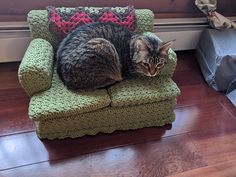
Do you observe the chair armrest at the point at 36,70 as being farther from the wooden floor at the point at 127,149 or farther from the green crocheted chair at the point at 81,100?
the wooden floor at the point at 127,149

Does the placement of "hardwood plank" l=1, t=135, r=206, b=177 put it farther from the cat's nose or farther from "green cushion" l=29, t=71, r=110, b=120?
the cat's nose

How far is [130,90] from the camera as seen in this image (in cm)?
143

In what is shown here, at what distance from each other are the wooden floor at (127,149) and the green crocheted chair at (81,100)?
0.24ft

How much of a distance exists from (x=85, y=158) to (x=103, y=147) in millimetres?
126

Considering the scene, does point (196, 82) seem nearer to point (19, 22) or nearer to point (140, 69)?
point (140, 69)

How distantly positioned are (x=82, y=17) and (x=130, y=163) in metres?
0.93

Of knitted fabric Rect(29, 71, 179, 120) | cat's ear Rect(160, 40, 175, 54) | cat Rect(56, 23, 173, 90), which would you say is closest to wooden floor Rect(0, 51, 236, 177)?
knitted fabric Rect(29, 71, 179, 120)

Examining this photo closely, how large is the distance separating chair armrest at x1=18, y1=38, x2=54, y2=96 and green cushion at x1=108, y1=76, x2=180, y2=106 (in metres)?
0.37

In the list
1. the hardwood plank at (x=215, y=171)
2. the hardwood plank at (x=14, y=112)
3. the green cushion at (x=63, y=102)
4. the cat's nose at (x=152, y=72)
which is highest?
the cat's nose at (x=152, y=72)

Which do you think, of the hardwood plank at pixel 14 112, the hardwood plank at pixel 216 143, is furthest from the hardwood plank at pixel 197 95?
the hardwood plank at pixel 14 112

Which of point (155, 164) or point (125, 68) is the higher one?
point (125, 68)

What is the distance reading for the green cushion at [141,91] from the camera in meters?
1.39

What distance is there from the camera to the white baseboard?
174cm

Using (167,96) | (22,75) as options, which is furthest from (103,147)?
(22,75)
